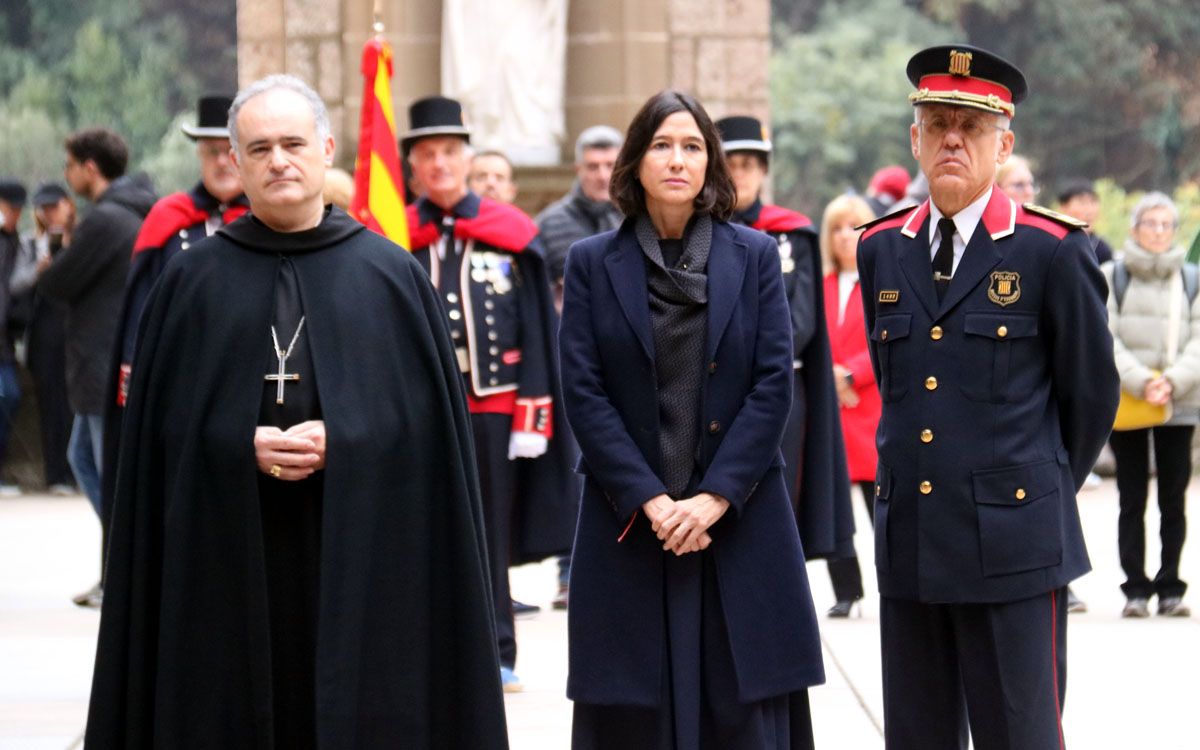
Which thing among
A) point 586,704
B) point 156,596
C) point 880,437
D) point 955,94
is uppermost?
point 955,94

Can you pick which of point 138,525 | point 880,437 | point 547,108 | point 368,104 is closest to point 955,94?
point 880,437

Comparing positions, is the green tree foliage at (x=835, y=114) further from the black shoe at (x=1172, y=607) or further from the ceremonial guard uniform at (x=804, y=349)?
the ceremonial guard uniform at (x=804, y=349)

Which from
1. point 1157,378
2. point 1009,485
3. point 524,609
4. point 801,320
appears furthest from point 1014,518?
point 524,609

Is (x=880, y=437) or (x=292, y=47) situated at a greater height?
(x=292, y=47)

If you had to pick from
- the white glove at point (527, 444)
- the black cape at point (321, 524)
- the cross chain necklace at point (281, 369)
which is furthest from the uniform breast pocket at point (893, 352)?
the white glove at point (527, 444)

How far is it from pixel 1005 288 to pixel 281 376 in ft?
5.44

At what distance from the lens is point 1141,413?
929 centimetres

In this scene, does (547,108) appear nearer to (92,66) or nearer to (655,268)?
(655,268)

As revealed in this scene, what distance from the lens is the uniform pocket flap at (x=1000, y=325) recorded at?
484cm

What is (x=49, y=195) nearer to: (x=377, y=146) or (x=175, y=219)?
(x=175, y=219)

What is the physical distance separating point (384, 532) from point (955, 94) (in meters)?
1.64

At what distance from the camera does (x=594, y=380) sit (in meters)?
5.15

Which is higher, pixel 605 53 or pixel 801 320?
pixel 605 53

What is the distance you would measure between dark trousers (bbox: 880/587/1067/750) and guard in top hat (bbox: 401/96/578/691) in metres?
2.45
